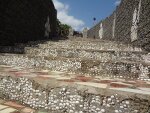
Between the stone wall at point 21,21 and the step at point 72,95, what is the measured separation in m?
4.61

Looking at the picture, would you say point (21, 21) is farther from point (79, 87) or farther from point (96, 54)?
point (79, 87)

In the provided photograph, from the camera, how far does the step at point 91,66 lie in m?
4.38

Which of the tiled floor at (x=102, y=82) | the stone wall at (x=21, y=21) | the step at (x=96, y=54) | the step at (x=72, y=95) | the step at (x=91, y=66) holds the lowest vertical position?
the step at (x=72, y=95)

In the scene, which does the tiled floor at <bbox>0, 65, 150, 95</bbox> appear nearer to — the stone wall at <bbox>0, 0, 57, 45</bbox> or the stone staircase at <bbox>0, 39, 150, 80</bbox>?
the stone staircase at <bbox>0, 39, 150, 80</bbox>

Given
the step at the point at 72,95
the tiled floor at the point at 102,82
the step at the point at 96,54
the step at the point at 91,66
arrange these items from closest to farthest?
the step at the point at 72,95 → the tiled floor at the point at 102,82 → the step at the point at 91,66 → the step at the point at 96,54

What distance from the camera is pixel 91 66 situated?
4.71 m

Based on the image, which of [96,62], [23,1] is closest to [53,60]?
[96,62]

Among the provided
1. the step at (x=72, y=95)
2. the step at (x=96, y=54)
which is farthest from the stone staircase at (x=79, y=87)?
the step at (x=96, y=54)

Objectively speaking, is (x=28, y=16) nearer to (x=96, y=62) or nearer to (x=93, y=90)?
(x=96, y=62)

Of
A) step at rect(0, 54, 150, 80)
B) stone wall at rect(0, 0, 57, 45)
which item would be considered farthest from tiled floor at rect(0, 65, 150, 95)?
stone wall at rect(0, 0, 57, 45)

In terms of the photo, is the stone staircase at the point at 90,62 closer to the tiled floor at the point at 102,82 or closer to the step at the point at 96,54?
the step at the point at 96,54

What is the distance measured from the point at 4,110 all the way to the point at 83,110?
3.29ft

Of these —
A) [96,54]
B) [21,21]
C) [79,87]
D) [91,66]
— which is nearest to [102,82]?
[79,87]

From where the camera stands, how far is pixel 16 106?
3.34 meters
